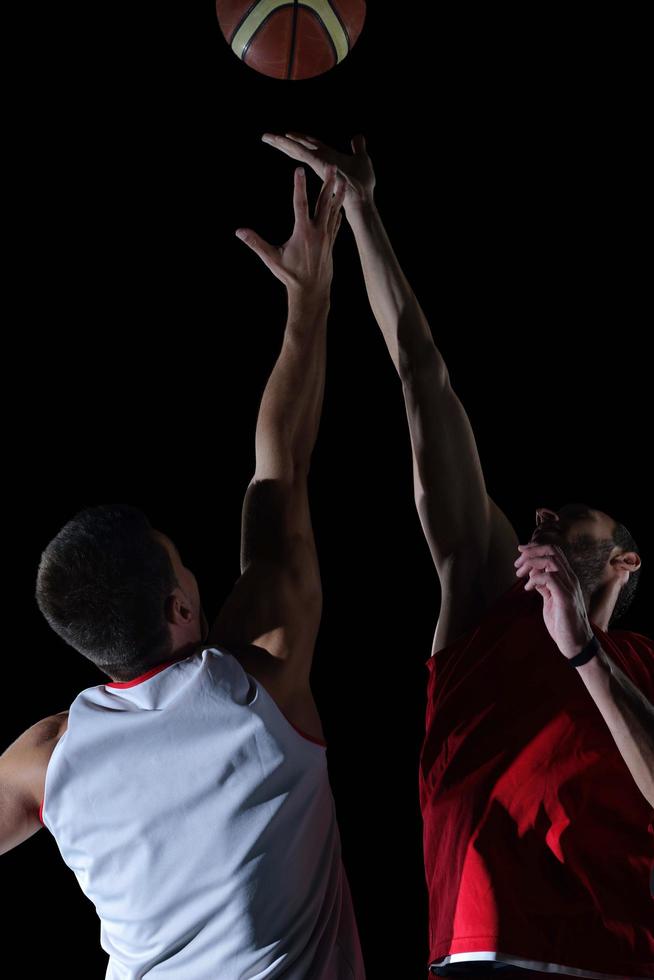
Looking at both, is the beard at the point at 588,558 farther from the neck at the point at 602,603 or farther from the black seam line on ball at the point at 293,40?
the black seam line on ball at the point at 293,40

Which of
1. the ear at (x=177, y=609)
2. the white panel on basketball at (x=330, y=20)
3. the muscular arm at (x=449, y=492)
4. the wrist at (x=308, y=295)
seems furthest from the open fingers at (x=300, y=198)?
the ear at (x=177, y=609)

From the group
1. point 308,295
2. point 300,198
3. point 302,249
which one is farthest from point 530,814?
point 300,198

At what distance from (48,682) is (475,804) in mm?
1534

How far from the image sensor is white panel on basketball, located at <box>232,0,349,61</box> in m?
2.40

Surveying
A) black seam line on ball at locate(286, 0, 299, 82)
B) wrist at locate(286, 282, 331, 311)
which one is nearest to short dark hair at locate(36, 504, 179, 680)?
wrist at locate(286, 282, 331, 311)

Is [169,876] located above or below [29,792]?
below

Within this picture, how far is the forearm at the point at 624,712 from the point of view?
1.80 metres

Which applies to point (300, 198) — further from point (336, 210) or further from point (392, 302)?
point (392, 302)

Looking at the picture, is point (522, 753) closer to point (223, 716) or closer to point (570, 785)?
point (570, 785)

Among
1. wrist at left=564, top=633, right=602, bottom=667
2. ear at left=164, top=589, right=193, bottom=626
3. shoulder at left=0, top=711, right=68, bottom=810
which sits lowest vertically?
shoulder at left=0, top=711, right=68, bottom=810

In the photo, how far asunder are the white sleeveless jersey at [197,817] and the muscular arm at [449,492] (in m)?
0.69

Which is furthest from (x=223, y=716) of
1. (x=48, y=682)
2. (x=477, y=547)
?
(x=48, y=682)

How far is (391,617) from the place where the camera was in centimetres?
321

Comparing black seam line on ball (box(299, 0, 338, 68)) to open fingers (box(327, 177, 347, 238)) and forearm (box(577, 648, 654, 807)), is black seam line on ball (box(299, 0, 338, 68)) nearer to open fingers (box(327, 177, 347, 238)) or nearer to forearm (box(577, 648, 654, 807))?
open fingers (box(327, 177, 347, 238))
